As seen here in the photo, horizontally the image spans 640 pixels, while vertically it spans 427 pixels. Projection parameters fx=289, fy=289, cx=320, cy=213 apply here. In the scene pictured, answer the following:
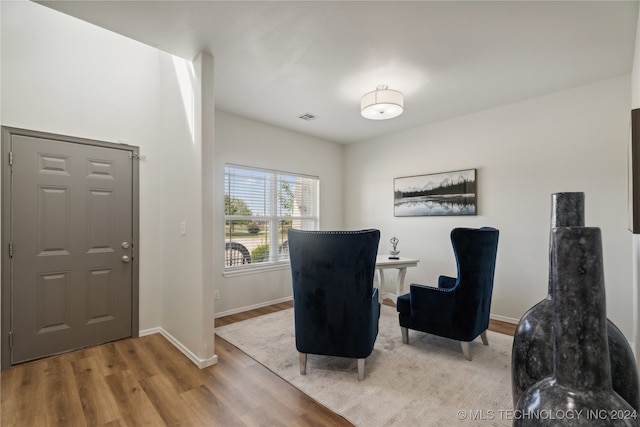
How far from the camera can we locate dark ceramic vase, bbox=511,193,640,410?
2.99 ft

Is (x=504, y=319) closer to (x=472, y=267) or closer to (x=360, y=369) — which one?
(x=472, y=267)

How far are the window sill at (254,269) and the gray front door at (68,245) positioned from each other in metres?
1.13

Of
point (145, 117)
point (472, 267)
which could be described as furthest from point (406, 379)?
point (145, 117)

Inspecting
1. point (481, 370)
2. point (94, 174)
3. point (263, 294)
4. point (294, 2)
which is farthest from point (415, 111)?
point (94, 174)

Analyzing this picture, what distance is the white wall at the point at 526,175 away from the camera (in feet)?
9.30

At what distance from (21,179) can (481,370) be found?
4.18 m

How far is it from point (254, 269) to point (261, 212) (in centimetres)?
83

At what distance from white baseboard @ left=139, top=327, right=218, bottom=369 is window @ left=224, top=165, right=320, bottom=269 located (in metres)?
1.04

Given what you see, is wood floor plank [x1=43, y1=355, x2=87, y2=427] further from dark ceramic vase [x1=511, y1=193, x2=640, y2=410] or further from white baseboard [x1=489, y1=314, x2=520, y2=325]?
white baseboard [x1=489, y1=314, x2=520, y2=325]

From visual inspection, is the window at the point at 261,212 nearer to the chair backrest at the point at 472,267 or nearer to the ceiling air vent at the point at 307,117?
the ceiling air vent at the point at 307,117

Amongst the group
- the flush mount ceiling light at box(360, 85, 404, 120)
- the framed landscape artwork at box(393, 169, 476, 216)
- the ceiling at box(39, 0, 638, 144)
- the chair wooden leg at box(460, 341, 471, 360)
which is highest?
the ceiling at box(39, 0, 638, 144)

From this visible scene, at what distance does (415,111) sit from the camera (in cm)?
375

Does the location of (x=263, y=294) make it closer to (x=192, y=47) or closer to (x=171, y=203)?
(x=171, y=203)

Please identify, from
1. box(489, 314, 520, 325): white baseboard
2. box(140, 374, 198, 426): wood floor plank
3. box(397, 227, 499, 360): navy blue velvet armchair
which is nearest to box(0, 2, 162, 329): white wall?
box(140, 374, 198, 426): wood floor plank
